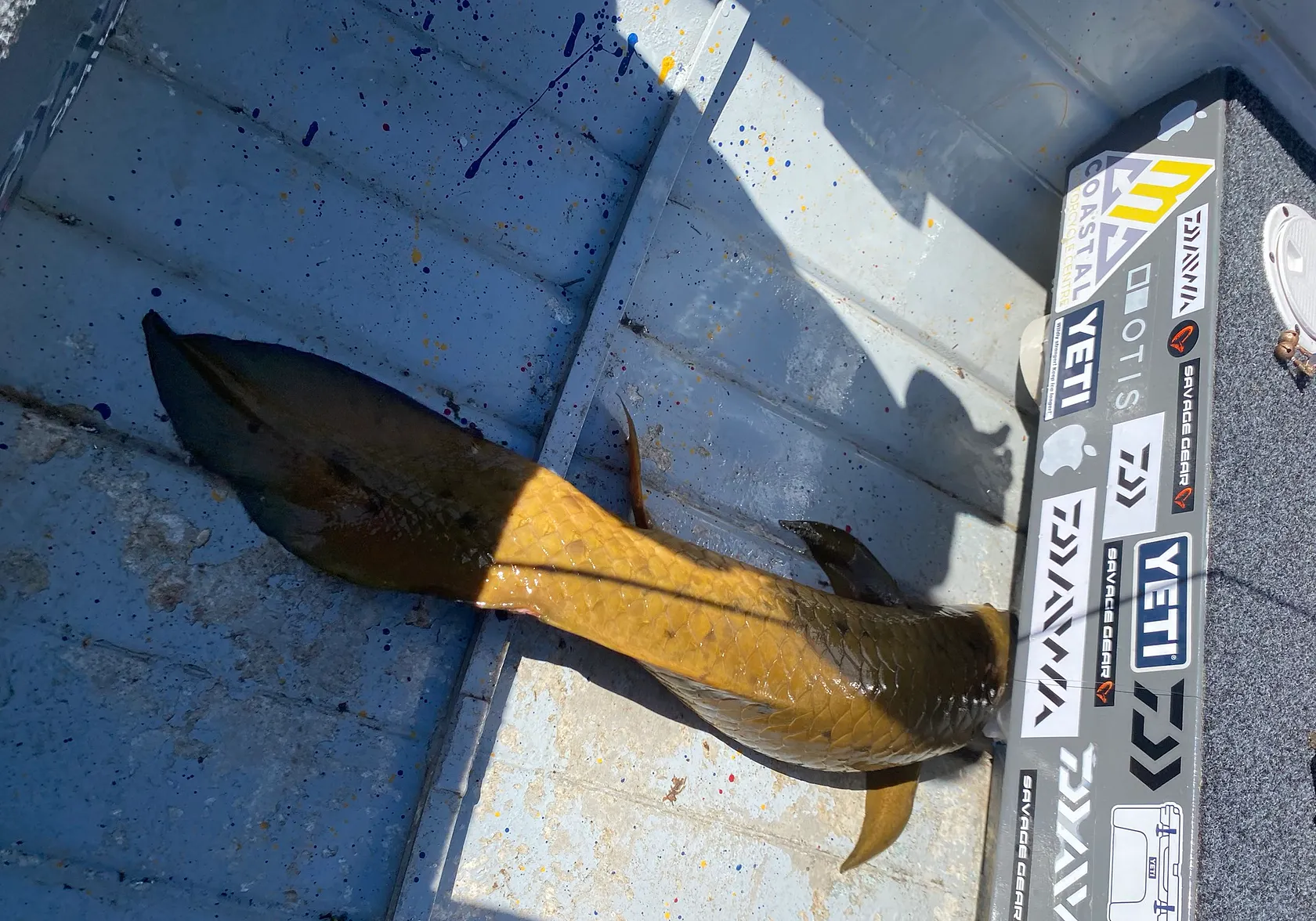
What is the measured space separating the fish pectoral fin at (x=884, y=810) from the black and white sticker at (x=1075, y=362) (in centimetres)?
146

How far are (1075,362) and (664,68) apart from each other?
6.11 ft

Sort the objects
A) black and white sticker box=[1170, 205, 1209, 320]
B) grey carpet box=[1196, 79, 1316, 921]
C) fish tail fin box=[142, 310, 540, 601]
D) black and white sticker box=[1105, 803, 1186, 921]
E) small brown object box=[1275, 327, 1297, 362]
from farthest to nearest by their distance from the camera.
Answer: small brown object box=[1275, 327, 1297, 362], black and white sticker box=[1170, 205, 1209, 320], grey carpet box=[1196, 79, 1316, 921], black and white sticker box=[1105, 803, 1186, 921], fish tail fin box=[142, 310, 540, 601]

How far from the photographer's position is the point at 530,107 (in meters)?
2.60

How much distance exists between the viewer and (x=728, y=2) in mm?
2695

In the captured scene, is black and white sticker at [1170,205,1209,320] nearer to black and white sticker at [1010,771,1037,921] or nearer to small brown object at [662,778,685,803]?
black and white sticker at [1010,771,1037,921]

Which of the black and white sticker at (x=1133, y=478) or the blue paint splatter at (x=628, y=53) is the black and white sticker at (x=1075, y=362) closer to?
the black and white sticker at (x=1133, y=478)

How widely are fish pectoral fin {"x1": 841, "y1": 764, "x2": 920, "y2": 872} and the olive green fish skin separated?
350 mm

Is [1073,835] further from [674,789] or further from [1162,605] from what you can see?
[674,789]

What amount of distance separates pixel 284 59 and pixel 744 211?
159 centimetres

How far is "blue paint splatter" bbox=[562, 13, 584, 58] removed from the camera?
261 centimetres

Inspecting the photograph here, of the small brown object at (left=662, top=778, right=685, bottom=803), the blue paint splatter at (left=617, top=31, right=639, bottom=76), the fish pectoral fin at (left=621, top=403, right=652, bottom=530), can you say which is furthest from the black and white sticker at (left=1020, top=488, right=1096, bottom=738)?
the blue paint splatter at (left=617, top=31, right=639, bottom=76)

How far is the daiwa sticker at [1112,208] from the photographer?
2.85 metres

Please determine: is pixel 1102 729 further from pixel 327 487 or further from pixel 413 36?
pixel 413 36

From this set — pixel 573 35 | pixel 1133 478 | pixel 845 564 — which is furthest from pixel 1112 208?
pixel 573 35
